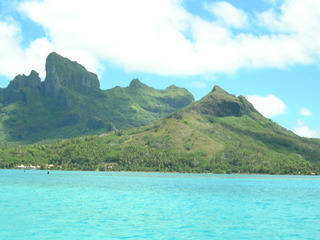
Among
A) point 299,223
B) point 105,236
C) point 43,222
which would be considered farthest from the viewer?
point 299,223

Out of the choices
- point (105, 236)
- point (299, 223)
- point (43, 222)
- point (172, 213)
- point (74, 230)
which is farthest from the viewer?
point (172, 213)

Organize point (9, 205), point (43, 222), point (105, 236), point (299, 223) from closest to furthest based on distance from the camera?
1. point (105, 236)
2. point (43, 222)
3. point (299, 223)
4. point (9, 205)

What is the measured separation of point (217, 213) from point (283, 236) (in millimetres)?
24160

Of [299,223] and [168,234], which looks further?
[299,223]

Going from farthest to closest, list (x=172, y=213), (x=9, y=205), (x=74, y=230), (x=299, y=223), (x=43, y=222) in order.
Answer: (x=9, y=205) → (x=172, y=213) → (x=299, y=223) → (x=43, y=222) → (x=74, y=230)

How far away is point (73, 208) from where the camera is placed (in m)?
80.9

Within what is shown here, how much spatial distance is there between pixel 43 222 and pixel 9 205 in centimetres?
2606

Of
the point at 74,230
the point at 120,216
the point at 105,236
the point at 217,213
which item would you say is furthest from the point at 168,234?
the point at 217,213

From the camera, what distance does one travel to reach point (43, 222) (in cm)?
6231

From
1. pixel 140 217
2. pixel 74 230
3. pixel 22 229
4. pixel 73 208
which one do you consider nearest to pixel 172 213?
pixel 140 217

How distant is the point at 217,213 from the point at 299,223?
16.8 meters

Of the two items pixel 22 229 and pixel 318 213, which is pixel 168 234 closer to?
pixel 22 229

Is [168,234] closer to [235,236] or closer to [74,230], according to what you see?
[235,236]

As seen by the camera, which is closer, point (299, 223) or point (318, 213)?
point (299, 223)
